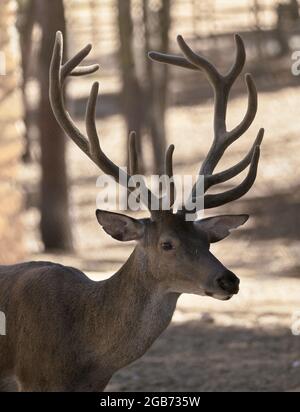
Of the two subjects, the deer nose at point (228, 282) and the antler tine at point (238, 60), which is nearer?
the deer nose at point (228, 282)

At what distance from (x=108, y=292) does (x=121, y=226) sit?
1.14 ft

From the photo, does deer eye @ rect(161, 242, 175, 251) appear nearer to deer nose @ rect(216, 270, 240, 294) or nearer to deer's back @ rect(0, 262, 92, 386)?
deer nose @ rect(216, 270, 240, 294)

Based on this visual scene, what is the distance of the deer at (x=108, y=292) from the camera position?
6.07m

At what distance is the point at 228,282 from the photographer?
5.86 metres

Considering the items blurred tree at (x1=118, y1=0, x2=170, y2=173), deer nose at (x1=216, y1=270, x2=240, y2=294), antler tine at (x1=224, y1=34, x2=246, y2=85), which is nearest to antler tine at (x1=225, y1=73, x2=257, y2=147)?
antler tine at (x1=224, y1=34, x2=246, y2=85)

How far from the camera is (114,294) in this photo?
6.30 m

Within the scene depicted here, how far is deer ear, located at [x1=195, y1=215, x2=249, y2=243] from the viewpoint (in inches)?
246

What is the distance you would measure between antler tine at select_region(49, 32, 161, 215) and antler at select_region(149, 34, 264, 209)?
0.36m

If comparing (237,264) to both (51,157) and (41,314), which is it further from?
(41,314)

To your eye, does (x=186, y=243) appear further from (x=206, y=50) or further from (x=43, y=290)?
(x=206, y=50)

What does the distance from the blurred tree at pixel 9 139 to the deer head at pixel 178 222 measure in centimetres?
527

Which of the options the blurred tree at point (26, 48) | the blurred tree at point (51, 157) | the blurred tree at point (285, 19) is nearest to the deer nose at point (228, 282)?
the blurred tree at point (51, 157)

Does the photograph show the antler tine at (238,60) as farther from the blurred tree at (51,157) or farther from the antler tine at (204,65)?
the blurred tree at (51,157)
